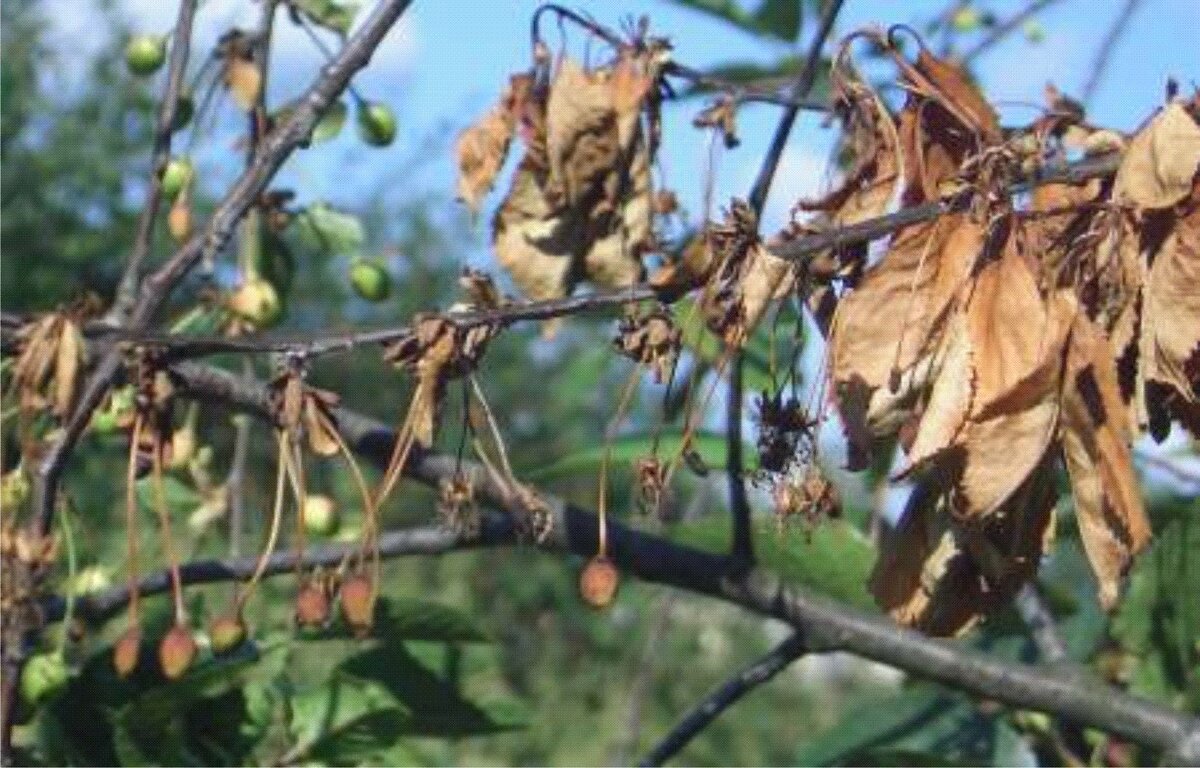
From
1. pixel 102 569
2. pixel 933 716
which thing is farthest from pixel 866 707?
pixel 102 569

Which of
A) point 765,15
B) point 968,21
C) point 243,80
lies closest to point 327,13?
point 243,80

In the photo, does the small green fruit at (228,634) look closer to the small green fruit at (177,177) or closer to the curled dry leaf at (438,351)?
the curled dry leaf at (438,351)

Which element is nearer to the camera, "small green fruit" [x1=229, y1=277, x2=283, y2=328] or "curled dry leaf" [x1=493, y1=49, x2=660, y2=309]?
"curled dry leaf" [x1=493, y1=49, x2=660, y2=309]

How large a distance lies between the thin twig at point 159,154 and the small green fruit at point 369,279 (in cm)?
27

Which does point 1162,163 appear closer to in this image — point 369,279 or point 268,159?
point 268,159

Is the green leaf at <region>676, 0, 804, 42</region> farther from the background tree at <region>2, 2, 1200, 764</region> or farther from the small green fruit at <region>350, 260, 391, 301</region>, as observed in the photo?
the small green fruit at <region>350, 260, 391, 301</region>

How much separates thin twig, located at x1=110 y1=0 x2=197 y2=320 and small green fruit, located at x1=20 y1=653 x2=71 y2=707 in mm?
209

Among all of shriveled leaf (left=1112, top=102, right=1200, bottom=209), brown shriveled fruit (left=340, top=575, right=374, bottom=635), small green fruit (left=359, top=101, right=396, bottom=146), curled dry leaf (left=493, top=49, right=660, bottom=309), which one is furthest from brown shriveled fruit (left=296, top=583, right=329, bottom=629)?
small green fruit (left=359, top=101, right=396, bottom=146)

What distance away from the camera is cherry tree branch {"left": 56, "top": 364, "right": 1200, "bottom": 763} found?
1.42 m

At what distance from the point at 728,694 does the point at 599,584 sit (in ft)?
1.41

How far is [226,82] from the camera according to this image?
1687 mm

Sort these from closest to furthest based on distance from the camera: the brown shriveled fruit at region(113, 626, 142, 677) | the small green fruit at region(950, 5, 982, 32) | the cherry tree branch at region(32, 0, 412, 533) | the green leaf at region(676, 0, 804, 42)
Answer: the brown shriveled fruit at region(113, 626, 142, 677) < the cherry tree branch at region(32, 0, 412, 533) < the green leaf at region(676, 0, 804, 42) < the small green fruit at region(950, 5, 982, 32)

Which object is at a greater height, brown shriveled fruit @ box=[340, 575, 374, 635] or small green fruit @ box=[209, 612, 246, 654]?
brown shriveled fruit @ box=[340, 575, 374, 635]

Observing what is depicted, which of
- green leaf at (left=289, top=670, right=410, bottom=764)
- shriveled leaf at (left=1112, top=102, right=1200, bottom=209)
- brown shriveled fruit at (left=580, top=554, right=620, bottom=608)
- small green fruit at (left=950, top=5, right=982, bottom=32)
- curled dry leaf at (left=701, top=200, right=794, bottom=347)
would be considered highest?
small green fruit at (left=950, top=5, right=982, bottom=32)
